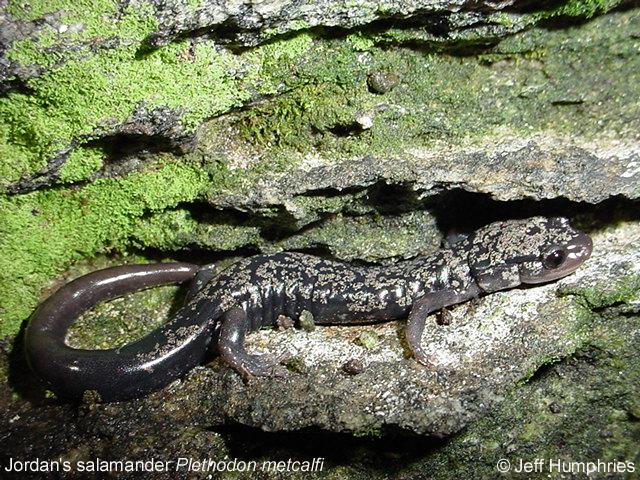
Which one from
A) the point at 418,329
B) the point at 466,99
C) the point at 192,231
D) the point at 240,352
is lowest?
the point at 240,352

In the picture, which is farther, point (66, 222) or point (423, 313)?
point (423, 313)

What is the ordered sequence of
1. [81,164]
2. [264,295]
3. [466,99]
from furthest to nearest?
[264,295], [466,99], [81,164]

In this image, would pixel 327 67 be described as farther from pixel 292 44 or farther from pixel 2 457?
pixel 2 457

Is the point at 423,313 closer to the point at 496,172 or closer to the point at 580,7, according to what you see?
the point at 496,172

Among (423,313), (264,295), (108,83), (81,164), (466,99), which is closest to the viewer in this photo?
(108,83)

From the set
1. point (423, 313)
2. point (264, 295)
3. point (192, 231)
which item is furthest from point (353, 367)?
point (192, 231)

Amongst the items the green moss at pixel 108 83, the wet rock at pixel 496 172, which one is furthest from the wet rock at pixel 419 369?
the green moss at pixel 108 83

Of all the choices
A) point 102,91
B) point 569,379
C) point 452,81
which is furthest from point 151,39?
point 569,379

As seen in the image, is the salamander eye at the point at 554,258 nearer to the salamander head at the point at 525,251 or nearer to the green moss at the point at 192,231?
the salamander head at the point at 525,251
